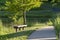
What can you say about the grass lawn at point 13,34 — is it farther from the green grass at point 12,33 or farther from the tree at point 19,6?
the tree at point 19,6

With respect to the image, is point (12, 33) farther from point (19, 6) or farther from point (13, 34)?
point (19, 6)

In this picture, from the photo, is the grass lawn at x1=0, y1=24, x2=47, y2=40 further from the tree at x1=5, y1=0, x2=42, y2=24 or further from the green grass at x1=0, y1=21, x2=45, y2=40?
the tree at x1=5, y1=0, x2=42, y2=24

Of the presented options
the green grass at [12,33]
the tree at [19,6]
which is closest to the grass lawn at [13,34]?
the green grass at [12,33]

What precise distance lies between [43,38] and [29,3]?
457 centimetres

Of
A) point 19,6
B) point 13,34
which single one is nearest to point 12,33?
point 13,34

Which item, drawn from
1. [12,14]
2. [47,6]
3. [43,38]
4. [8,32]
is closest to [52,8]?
[47,6]

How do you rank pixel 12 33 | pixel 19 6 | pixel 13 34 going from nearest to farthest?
pixel 13 34 < pixel 12 33 < pixel 19 6

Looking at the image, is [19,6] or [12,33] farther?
[19,6]

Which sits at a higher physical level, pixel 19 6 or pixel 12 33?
pixel 19 6

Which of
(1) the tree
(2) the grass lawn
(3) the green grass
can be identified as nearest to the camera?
(2) the grass lawn

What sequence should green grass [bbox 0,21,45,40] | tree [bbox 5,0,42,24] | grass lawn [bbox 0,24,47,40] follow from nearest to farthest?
grass lawn [bbox 0,24,47,40] → green grass [bbox 0,21,45,40] → tree [bbox 5,0,42,24]

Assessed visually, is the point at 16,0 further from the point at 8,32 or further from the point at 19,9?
the point at 8,32

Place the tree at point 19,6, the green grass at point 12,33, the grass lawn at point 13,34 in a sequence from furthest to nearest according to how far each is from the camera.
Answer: the tree at point 19,6 → the green grass at point 12,33 → the grass lawn at point 13,34

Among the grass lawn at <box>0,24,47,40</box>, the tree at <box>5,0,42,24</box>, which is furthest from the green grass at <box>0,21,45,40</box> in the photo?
the tree at <box>5,0,42,24</box>
